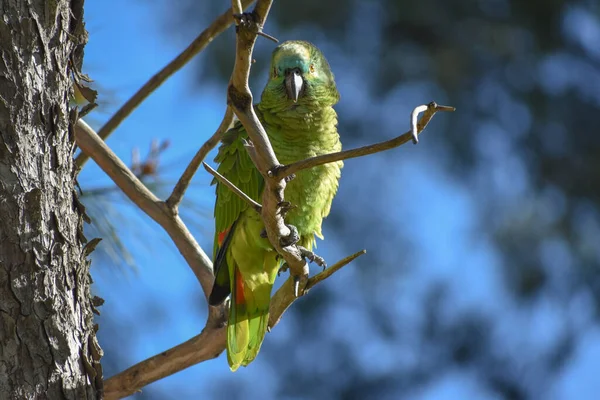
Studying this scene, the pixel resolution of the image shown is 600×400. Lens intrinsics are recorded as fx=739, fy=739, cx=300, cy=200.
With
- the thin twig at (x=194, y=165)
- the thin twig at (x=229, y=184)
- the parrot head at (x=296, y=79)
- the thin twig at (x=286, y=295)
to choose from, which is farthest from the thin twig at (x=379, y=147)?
the parrot head at (x=296, y=79)

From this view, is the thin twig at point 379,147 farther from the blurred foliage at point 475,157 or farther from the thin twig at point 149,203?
the blurred foliage at point 475,157

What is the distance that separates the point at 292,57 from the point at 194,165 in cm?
37

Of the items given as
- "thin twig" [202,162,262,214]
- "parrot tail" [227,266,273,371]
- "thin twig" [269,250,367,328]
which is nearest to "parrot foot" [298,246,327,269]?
"thin twig" [269,250,367,328]

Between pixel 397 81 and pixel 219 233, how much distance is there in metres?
3.45

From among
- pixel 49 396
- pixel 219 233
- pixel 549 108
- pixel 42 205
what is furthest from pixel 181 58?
pixel 549 108

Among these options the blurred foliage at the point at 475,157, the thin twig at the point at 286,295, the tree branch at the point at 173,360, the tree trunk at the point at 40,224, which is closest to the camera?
the tree trunk at the point at 40,224

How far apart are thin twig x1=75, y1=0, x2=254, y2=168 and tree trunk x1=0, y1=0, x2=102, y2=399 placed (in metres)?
0.59

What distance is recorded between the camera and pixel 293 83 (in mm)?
1749

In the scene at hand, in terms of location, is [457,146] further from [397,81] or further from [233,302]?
[233,302]

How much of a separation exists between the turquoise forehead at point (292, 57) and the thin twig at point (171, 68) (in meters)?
0.14

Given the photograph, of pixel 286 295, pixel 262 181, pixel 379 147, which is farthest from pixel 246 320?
pixel 379 147

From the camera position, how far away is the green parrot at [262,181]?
1689mm

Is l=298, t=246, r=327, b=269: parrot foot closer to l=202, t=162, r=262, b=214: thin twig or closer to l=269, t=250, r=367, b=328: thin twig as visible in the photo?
l=269, t=250, r=367, b=328: thin twig

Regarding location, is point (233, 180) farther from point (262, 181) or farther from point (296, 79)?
point (296, 79)
